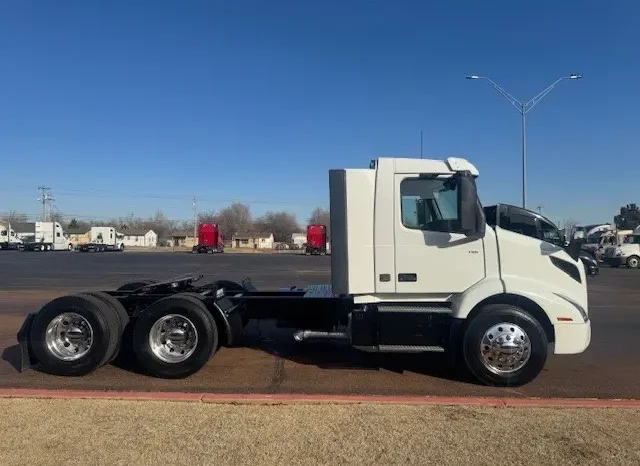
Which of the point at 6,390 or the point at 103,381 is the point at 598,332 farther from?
the point at 6,390

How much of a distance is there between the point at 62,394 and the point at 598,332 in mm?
8949

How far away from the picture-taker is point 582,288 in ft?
20.7

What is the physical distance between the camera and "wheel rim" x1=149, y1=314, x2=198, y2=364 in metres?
6.46

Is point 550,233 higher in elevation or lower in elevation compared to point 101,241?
lower

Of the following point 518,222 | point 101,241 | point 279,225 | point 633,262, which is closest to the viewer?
point 518,222

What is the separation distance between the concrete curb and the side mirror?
1.82 metres

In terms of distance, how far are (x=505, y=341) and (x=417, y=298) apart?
1077 millimetres

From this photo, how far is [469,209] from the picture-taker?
598cm

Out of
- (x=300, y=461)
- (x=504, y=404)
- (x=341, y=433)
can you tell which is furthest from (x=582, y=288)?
(x=300, y=461)

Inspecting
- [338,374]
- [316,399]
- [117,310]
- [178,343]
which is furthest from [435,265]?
[117,310]

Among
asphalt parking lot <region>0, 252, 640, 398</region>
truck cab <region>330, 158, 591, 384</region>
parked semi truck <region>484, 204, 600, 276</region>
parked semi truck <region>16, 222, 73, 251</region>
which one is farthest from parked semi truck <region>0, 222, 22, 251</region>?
parked semi truck <region>484, 204, 600, 276</region>

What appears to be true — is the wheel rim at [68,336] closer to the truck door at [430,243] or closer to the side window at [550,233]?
the truck door at [430,243]

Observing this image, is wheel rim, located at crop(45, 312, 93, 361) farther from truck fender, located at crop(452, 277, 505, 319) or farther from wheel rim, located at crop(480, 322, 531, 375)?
wheel rim, located at crop(480, 322, 531, 375)

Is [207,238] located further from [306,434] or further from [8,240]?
[306,434]
